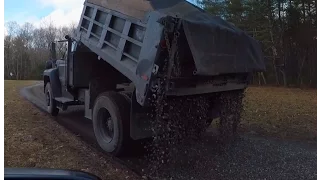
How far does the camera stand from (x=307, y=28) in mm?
24297

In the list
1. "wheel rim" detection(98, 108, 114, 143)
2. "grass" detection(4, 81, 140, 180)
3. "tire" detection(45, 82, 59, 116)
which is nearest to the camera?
"grass" detection(4, 81, 140, 180)

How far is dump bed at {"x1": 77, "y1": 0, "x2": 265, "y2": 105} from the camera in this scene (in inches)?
200

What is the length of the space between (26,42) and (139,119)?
780 centimetres

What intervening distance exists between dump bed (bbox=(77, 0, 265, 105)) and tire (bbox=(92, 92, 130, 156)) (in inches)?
23.6

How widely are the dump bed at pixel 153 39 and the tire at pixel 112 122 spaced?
1.97 ft

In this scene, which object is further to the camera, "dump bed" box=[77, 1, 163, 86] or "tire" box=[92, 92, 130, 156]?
"tire" box=[92, 92, 130, 156]

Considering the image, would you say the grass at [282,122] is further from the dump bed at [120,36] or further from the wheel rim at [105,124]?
the dump bed at [120,36]

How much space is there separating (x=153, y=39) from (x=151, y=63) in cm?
33

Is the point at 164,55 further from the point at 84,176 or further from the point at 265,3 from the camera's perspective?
the point at 265,3

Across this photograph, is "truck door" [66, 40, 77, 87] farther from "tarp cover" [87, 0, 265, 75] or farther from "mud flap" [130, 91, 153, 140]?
"mud flap" [130, 91, 153, 140]

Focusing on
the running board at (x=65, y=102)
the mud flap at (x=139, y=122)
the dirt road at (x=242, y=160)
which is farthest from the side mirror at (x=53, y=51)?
the mud flap at (x=139, y=122)

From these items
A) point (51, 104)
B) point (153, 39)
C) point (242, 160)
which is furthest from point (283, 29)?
point (153, 39)

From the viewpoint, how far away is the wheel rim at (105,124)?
253 inches

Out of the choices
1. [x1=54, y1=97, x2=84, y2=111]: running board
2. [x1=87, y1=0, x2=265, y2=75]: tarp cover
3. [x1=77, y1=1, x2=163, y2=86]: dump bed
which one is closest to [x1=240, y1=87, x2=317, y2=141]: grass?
[x1=87, y1=0, x2=265, y2=75]: tarp cover
